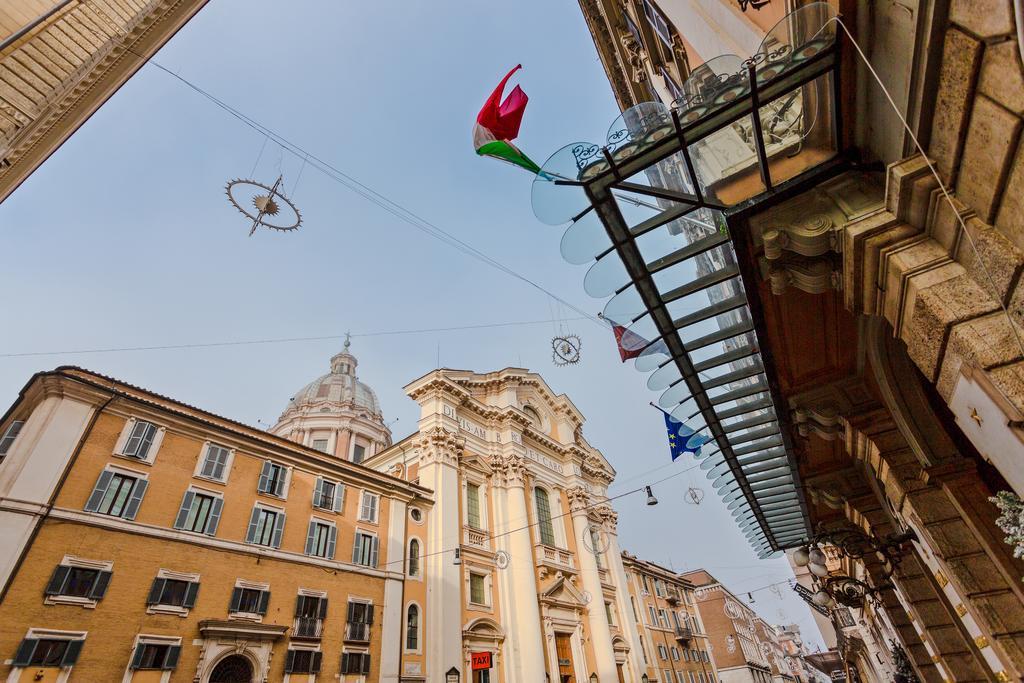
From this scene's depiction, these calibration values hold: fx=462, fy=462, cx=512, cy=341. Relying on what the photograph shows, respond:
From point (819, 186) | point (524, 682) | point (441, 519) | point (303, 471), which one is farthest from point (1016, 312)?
point (524, 682)

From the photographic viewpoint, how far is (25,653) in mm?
11930

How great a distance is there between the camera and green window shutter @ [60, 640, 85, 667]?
488 inches

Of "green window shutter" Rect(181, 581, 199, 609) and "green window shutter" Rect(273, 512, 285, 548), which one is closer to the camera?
"green window shutter" Rect(181, 581, 199, 609)

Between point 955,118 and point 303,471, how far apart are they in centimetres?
2202

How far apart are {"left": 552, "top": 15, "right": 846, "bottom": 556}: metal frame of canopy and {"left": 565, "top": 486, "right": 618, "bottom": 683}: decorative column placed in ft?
78.8

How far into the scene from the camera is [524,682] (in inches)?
891

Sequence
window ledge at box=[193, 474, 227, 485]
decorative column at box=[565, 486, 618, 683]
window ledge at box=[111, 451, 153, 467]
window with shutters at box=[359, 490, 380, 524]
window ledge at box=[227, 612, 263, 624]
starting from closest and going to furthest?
window ledge at box=[111, 451, 153, 467], window ledge at box=[227, 612, 263, 624], window ledge at box=[193, 474, 227, 485], window with shutters at box=[359, 490, 380, 524], decorative column at box=[565, 486, 618, 683]

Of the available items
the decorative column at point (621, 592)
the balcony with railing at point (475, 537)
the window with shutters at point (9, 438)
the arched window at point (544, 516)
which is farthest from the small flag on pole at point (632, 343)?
the decorative column at point (621, 592)

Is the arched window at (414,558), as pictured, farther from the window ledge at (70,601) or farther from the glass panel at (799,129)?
the glass panel at (799,129)

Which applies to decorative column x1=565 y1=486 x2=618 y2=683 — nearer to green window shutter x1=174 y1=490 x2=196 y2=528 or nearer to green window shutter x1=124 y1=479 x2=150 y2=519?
green window shutter x1=174 y1=490 x2=196 y2=528

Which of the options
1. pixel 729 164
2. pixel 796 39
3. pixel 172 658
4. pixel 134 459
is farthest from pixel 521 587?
pixel 796 39

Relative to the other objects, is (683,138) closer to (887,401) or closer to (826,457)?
(887,401)

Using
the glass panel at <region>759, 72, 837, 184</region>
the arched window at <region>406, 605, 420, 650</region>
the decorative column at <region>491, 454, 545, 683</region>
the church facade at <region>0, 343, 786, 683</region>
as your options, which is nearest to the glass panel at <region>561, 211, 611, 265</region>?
the glass panel at <region>759, 72, 837, 184</region>

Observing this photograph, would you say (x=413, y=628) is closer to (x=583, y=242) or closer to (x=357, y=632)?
(x=357, y=632)
